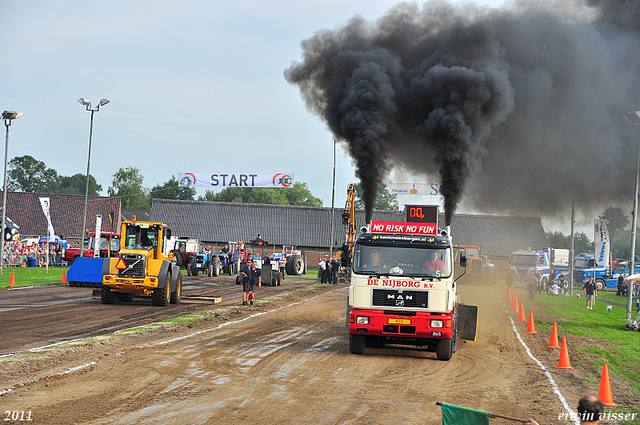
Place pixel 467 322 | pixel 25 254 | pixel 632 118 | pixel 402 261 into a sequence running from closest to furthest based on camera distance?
pixel 402 261, pixel 467 322, pixel 632 118, pixel 25 254

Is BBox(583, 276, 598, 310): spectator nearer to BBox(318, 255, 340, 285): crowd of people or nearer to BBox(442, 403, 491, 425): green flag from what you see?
BBox(318, 255, 340, 285): crowd of people

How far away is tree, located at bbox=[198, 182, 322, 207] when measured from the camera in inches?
4729

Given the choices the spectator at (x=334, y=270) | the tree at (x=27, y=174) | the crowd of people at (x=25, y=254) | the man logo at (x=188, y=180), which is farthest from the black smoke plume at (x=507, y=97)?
the tree at (x=27, y=174)

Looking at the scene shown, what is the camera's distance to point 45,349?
12031 mm

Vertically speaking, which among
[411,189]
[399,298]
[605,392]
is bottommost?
[605,392]

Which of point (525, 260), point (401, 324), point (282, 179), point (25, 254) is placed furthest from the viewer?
point (282, 179)

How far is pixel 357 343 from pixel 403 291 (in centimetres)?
158

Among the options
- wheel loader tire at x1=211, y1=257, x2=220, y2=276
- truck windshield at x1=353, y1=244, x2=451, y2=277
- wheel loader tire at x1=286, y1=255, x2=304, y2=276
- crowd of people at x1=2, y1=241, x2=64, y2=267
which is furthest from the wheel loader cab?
wheel loader tire at x1=286, y1=255, x2=304, y2=276

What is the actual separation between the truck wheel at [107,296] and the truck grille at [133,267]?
41.7 inches

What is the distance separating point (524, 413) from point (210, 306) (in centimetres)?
1653

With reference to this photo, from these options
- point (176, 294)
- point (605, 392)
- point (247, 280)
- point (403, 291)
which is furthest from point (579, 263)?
point (605, 392)

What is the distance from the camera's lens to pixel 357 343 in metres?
13.2

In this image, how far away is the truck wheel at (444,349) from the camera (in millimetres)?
12766

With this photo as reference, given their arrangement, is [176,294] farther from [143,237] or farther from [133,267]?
[143,237]
